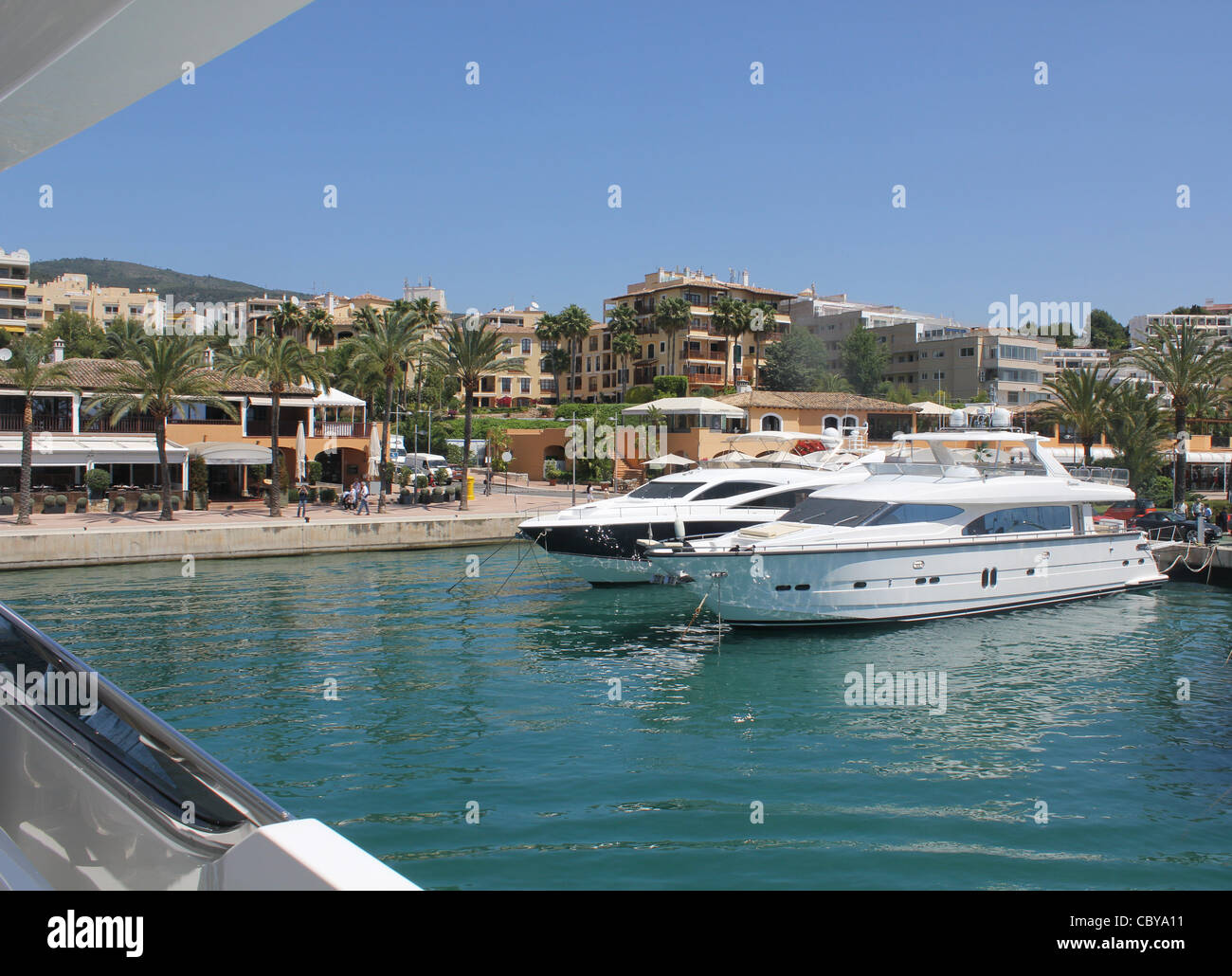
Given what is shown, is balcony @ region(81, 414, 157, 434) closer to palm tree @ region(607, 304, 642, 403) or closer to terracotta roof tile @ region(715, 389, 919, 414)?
terracotta roof tile @ region(715, 389, 919, 414)

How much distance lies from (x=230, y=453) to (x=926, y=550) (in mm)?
27199

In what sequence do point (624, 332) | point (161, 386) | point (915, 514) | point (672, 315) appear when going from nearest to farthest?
point (915, 514) → point (161, 386) → point (672, 315) → point (624, 332)

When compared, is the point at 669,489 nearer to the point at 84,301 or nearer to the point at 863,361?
the point at 863,361

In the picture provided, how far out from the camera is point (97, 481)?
33.5 metres

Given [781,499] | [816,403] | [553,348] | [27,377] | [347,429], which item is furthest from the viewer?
[553,348]

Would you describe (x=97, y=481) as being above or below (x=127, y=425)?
below

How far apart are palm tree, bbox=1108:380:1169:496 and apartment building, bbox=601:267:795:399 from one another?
37.4 metres

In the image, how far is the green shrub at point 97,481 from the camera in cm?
3344

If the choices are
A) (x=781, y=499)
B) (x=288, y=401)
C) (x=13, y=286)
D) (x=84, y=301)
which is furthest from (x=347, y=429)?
(x=84, y=301)

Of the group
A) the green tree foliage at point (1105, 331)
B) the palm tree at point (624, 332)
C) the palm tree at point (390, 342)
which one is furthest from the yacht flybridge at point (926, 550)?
the green tree foliage at point (1105, 331)

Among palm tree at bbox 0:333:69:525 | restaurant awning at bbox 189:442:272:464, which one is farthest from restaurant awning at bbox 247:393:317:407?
palm tree at bbox 0:333:69:525

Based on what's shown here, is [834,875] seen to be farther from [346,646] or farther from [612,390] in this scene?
[612,390]

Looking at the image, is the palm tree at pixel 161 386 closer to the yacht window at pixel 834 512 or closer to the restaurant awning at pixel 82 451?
the restaurant awning at pixel 82 451

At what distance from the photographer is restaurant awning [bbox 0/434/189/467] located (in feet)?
109
